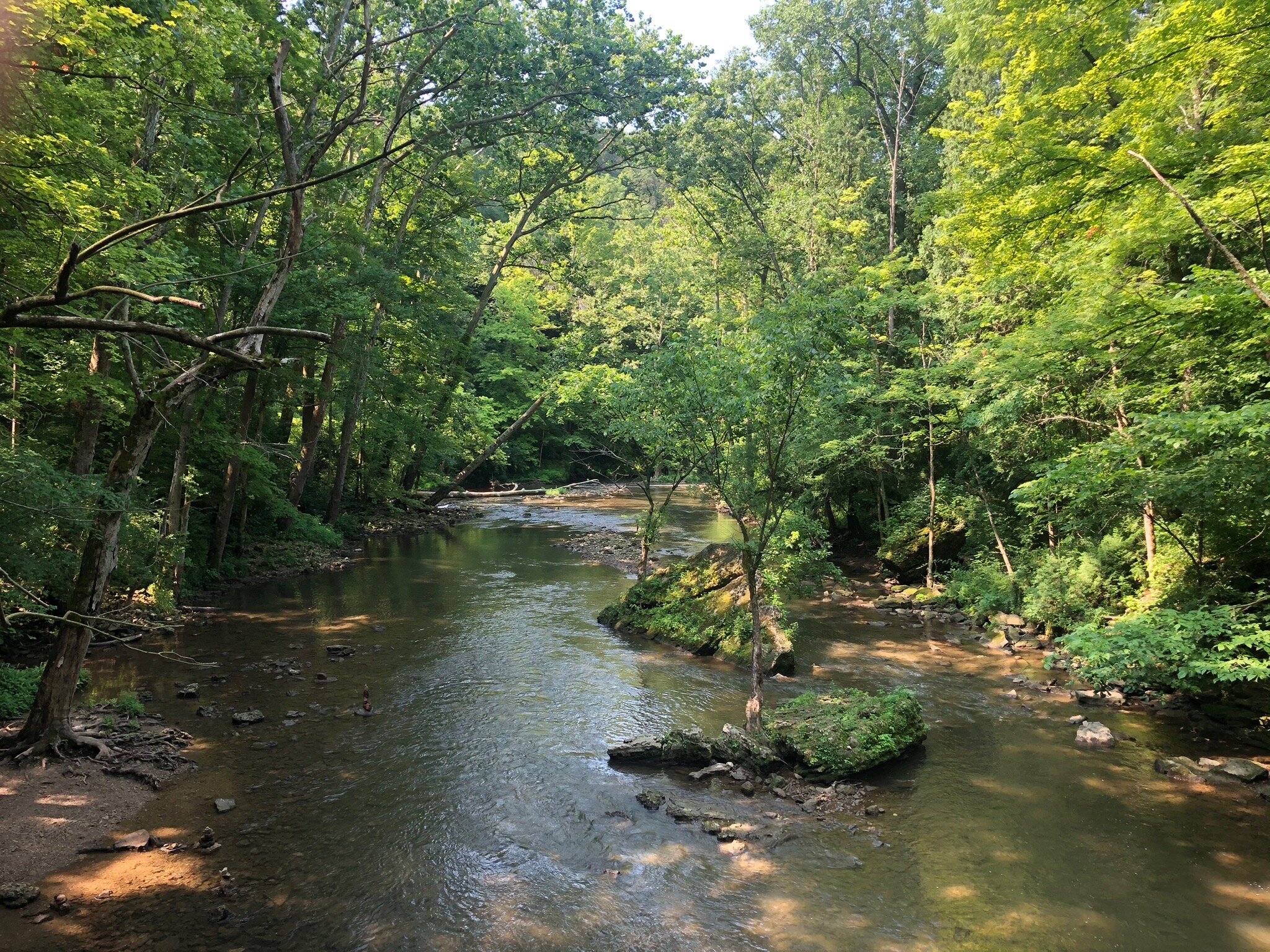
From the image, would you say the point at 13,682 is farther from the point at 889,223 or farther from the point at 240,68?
the point at 889,223

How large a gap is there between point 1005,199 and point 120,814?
639 inches

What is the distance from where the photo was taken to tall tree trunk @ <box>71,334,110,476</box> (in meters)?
12.5

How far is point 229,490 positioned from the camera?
62.8 feet

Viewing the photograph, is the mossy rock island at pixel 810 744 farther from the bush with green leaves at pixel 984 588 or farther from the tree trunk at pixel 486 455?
the tree trunk at pixel 486 455

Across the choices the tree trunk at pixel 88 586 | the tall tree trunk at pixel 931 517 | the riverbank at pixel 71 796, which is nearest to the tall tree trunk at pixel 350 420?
the riverbank at pixel 71 796

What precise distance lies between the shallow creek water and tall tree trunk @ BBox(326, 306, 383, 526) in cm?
1055

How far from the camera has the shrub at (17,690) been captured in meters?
10.1

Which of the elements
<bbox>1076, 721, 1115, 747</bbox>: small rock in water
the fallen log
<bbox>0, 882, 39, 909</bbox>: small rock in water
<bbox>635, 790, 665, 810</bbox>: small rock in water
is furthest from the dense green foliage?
the fallen log

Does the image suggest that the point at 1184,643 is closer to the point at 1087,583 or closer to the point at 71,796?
the point at 1087,583

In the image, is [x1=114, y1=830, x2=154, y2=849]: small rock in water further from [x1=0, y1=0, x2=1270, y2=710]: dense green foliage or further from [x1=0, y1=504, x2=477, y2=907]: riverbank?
[x1=0, y1=0, x2=1270, y2=710]: dense green foliage

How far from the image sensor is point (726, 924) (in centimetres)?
701

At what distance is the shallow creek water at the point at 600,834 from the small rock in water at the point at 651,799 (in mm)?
229

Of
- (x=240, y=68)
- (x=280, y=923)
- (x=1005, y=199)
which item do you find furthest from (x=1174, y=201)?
(x=240, y=68)

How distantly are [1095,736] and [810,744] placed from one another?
471 cm
